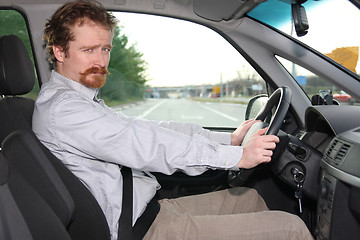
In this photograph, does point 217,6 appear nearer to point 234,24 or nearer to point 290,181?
point 234,24

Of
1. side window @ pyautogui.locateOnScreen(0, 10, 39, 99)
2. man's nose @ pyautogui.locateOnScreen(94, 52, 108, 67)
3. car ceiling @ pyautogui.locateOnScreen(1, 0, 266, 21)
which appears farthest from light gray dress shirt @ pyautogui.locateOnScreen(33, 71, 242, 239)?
side window @ pyautogui.locateOnScreen(0, 10, 39, 99)

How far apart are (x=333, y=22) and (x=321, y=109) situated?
17.4 inches

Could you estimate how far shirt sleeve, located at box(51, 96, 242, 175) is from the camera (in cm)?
118

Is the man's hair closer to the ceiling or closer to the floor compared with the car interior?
closer to the ceiling

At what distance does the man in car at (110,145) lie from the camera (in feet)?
3.91

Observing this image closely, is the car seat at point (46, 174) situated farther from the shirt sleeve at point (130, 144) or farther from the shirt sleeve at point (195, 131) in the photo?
the shirt sleeve at point (195, 131)

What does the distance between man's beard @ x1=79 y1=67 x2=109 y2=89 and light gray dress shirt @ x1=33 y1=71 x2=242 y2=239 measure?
0.08 metres

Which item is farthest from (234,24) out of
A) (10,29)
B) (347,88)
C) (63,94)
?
(10,29)

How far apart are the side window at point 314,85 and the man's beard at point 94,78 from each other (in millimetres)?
1078

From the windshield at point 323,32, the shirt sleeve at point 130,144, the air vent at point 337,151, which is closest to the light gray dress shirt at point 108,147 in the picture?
the shirt sleeve at point 130,144

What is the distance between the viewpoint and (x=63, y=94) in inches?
48.9

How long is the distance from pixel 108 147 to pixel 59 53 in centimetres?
46

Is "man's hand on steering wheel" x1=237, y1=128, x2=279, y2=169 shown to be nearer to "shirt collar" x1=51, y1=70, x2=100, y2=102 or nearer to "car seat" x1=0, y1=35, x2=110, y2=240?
"car seat" x1=0, y1=35, x2=110, y2=240

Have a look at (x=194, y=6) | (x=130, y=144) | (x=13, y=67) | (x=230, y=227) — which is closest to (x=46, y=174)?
(x=130, y=144)
